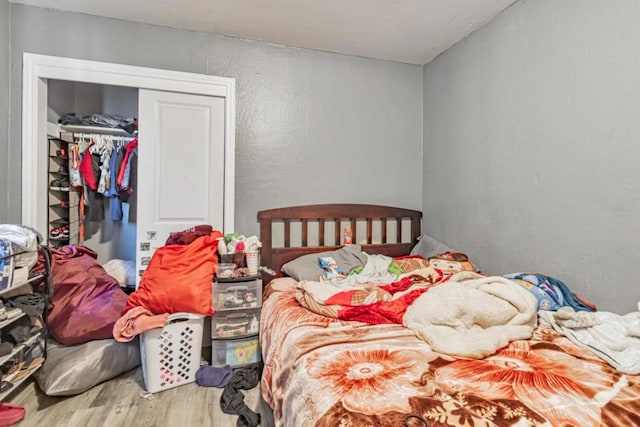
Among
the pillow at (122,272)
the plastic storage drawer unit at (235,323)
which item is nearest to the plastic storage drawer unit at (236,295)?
the plastic storage drawer unit at (235,323)

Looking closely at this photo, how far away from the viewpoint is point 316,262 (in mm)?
2680

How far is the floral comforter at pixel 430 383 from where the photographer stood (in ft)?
2.96

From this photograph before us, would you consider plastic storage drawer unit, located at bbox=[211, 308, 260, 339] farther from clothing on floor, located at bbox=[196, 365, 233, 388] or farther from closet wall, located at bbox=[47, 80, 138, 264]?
closet wall, located at bbox=[47, 80, 138, 264]

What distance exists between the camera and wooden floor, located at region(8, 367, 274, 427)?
1.74m

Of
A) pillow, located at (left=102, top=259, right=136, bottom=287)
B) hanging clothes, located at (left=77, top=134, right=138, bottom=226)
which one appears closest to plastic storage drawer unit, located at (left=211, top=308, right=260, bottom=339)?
A: pillow, located at (left=102, top=259, right=136, bottom=287)

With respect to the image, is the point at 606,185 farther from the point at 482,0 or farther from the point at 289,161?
the point at 289,161

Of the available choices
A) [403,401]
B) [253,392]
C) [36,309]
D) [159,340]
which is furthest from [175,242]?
[403,401]

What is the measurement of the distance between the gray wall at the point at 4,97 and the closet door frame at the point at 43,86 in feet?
0.31

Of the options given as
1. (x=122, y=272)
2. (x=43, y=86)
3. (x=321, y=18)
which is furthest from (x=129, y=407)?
(x=321, y=18)

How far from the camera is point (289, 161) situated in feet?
9.48

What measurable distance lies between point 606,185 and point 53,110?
4234 millimetres

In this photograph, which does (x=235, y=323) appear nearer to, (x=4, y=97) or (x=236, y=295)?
(x=236, y=295)

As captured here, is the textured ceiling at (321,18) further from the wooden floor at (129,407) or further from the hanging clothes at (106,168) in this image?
the wooden floor at (129,407)

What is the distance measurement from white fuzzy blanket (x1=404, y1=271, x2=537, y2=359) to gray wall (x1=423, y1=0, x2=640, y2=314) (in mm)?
565
